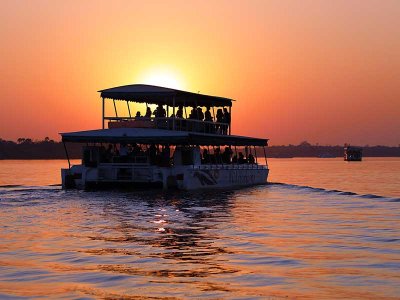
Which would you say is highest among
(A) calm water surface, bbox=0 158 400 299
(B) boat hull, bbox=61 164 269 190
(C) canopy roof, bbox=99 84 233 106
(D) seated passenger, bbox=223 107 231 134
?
(C) canopy roof, bbox=99 84 233 106

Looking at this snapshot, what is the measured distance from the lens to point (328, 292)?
14.0 meters

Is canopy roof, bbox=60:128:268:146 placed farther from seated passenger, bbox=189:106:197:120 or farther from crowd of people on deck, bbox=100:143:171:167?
seated passenger, bbox=189:106:197:120

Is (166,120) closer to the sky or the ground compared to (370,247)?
closer to the sky

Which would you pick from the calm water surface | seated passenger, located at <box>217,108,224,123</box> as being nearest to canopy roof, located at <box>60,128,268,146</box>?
seated passenger, located at <box>217,108,224,123</box>

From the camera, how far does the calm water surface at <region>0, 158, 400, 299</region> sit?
1425 centimetres

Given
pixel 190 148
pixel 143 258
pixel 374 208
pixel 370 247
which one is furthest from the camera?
pixel 190 148

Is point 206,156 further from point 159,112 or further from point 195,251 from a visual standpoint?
point 195,251

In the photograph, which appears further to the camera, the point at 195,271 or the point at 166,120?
the point at 166,120

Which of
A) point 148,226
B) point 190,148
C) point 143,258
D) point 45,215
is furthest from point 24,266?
point 190,148

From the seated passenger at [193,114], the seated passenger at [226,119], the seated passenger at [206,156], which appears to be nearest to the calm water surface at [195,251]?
the seated passenger at [206,156]

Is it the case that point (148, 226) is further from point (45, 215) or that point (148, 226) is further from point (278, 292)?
point (278, 292)

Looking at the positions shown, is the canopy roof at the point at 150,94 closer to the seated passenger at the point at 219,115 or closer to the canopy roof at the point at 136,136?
the seated passenger at the point at 219,115

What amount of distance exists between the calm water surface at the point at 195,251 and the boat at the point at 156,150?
30.7 ft

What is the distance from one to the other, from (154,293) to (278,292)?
2.32 metres
